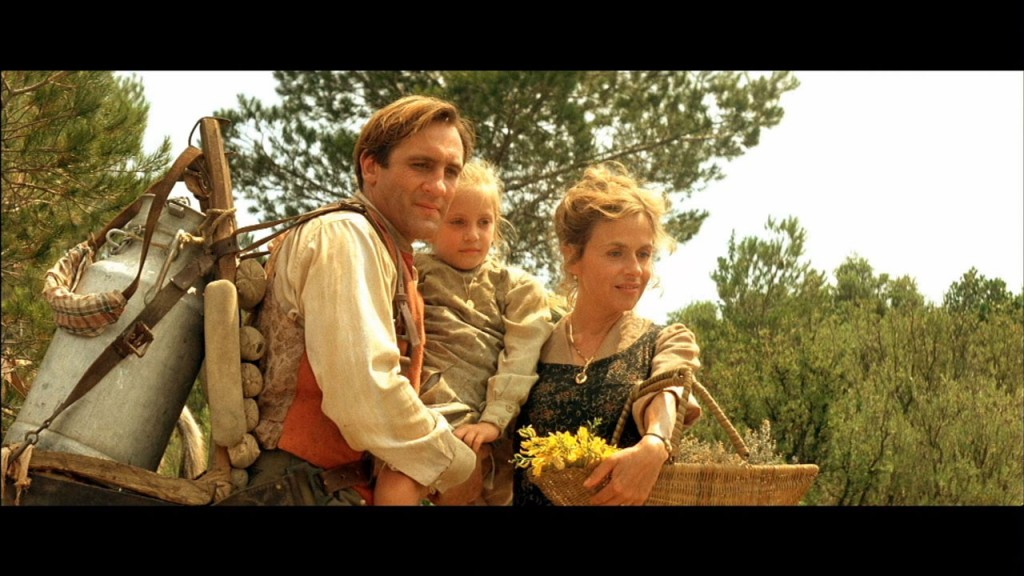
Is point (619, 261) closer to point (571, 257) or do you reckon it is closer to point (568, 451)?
point (571, 257)

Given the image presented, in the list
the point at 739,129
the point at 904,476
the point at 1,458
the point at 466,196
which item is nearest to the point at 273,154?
the point at 739,129

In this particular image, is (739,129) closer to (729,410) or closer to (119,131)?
(729,410)

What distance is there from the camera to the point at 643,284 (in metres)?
5.08

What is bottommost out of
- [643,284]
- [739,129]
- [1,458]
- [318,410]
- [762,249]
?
[1,458]

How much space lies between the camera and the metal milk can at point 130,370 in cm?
422

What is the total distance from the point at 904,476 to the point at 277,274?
6888 mm

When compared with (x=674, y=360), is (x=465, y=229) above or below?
above

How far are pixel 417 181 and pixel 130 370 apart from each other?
1.20 metres

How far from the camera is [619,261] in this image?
5020mm

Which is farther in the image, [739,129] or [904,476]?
[739,129]

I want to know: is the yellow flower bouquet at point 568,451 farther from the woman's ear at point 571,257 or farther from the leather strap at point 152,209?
the leather strap at point 152,209

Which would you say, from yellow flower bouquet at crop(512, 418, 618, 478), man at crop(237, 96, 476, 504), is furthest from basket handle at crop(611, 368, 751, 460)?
man at crop(237, 96, 476, 504)

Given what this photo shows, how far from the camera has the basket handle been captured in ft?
15.2

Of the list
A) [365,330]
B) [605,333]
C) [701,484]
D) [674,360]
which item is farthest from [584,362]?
[365,330]
